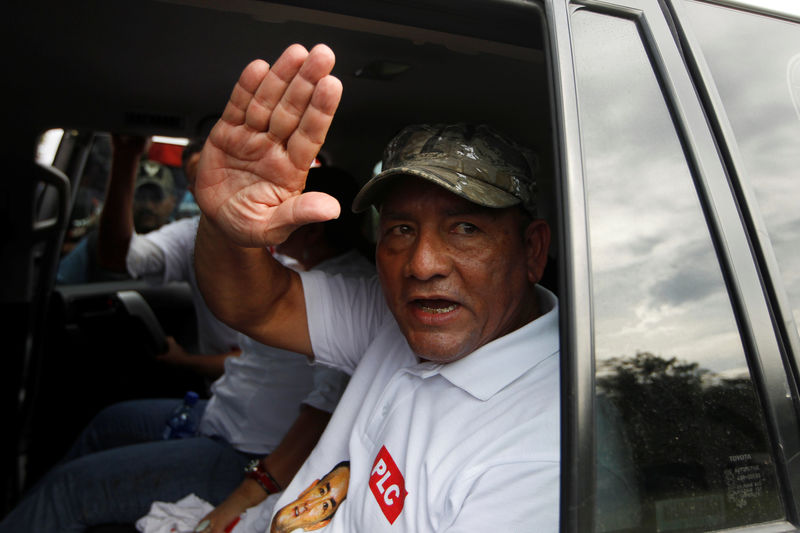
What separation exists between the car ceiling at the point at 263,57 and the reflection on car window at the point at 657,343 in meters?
0.28

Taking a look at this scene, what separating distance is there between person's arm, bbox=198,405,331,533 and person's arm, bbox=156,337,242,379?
1006 mm

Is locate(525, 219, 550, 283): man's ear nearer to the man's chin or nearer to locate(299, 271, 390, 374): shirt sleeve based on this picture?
the man's chin

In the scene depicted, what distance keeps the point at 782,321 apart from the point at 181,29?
170cm

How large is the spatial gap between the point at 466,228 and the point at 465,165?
0.14 meters

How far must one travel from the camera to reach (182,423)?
267 centimetres

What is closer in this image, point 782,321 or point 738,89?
point 782,321

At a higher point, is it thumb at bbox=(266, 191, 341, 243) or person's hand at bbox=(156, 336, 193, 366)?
person's hand at bbox=(156, 336, 193, 366)

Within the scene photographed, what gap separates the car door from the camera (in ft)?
3.14

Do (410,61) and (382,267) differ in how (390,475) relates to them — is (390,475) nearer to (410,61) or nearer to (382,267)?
(382,267)

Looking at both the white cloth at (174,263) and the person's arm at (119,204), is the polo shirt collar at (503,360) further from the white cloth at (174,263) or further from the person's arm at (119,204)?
the person's arm at (119,204)

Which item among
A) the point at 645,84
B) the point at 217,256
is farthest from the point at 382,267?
the point at 645,84

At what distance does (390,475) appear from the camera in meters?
1.27

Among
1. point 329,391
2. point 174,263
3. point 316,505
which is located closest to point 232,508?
point 329,391

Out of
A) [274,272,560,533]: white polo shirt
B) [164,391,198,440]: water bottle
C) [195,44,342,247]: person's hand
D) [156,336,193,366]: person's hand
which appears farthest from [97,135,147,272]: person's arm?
[274,272,560,533]: white polo shirt
